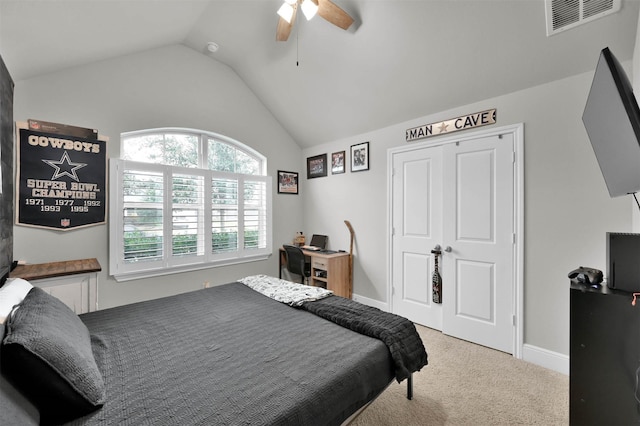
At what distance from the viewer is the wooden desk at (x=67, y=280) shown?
2.07m

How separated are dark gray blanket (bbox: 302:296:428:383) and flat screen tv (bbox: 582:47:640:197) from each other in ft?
4.14

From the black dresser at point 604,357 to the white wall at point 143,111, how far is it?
3.49m

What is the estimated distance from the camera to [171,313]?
6.42ft

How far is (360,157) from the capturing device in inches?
149

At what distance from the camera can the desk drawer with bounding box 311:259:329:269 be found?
3647 millimetres

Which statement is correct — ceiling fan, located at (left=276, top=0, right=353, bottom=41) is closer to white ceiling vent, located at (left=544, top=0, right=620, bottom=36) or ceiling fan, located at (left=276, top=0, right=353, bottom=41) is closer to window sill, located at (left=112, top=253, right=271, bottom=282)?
white ceiling vent, located at (left=544, top=0, right=620, bottom=36)

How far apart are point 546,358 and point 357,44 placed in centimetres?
338

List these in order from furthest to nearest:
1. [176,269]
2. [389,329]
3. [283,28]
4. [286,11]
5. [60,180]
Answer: [176,269], [60,180], [283,28], [286,11], [389,329]

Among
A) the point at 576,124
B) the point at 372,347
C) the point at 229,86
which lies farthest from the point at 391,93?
the point at 372,347

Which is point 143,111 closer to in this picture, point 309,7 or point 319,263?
point 309,7

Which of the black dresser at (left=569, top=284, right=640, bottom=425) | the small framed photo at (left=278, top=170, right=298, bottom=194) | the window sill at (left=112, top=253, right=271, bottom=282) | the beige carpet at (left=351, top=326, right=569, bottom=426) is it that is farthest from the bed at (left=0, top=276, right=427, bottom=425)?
the small framed photo at (left=278, top=170, right=298, bottom=194)

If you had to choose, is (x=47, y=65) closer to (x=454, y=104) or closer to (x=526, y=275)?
(x=454, y=104)

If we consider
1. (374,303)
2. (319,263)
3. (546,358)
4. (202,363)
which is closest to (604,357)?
(546,358)

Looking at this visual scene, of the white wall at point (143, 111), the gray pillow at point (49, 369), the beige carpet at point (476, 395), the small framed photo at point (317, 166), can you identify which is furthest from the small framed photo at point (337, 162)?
the gray pillow at point (49, 369)
